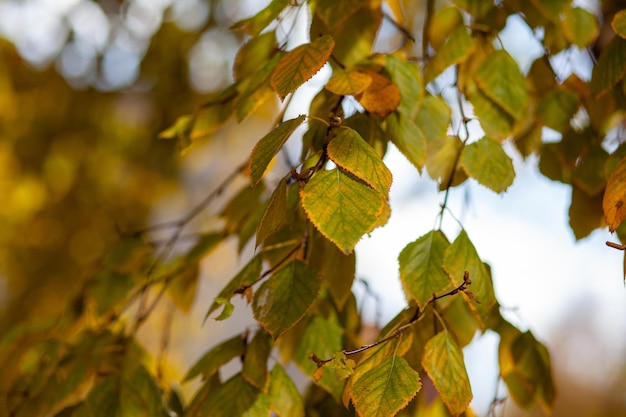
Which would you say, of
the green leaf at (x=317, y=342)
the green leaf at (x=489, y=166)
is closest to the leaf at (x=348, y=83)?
the green leaf at (x=489, y=166)

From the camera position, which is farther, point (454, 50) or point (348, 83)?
point (454, 50)

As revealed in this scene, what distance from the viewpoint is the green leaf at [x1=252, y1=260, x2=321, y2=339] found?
1.52ft

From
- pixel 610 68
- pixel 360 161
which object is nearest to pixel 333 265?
pixel 360 161

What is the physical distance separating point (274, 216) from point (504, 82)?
296 millimetres

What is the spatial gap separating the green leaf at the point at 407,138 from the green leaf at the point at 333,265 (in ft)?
0.32

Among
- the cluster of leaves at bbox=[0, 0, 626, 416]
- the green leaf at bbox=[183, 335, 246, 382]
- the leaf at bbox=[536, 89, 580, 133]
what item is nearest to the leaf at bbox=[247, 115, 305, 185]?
the cluster of leaves at bbox=[0, 0, 626, 416]

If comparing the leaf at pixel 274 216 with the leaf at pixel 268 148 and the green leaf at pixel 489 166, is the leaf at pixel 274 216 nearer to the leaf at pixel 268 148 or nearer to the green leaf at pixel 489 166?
the leaf at pixel 268 148

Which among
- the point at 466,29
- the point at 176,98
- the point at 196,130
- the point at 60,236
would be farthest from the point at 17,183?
the point at 466,29

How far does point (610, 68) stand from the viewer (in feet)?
1.80

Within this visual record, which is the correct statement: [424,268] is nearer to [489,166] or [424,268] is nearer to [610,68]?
[489,166]

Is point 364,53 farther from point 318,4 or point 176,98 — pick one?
point 176,98

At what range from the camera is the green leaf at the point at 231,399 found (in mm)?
523

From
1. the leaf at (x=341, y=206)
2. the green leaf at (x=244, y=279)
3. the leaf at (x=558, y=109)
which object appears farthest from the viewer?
the leaf at (x=558, y=109)

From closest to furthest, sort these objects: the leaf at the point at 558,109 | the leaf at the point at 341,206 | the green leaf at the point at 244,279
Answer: the leaf at the point at 341,206 < the green leaf at the point at 244,279 < the leaf at the point at 558,109
